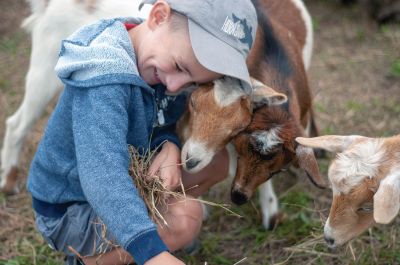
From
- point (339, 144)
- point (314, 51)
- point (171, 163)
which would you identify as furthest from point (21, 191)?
point (314, 51)

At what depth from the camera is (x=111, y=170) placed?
2480 mm

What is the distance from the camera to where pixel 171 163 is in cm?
315

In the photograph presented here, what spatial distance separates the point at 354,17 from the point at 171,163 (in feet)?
16.5

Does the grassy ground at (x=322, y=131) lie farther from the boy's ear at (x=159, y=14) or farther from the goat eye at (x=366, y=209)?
the boy's ear at (x=159, y=14)

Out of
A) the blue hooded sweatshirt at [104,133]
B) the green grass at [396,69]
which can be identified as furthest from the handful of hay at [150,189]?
the green grass at [396,69]

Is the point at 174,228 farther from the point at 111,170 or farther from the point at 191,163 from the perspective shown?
the point at 111,170

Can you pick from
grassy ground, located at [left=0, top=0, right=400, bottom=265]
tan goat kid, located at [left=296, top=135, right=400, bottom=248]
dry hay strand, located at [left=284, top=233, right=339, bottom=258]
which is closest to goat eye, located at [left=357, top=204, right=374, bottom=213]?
tan goat kid, located at [left=296, top=135, right=400, bottom=248]

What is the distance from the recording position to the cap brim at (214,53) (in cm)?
276

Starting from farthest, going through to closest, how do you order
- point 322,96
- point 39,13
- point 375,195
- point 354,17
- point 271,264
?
1. point 354,17
2. point 322,96
3. point 39,13
4. point 271,264
5. point 375,195

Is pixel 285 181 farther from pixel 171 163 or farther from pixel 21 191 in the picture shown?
pixel 21 191

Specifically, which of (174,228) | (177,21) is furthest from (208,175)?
(177,21)

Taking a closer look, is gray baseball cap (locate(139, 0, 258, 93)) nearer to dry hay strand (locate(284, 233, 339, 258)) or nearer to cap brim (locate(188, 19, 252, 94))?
cap brim (locate(188, 19, 252, 94))

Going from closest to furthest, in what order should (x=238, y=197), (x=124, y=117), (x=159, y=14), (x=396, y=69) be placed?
(x=124, y=117) < (x=159, y=14) < (x=238, y=197) < (x=396, y=69)

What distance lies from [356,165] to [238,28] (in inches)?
36.3
